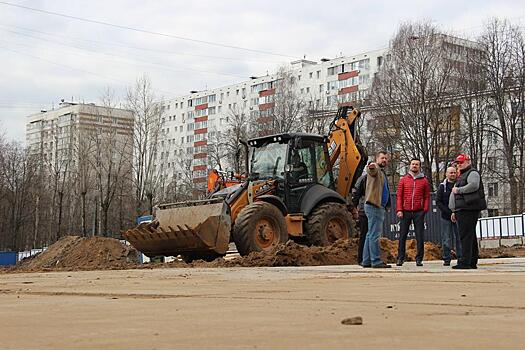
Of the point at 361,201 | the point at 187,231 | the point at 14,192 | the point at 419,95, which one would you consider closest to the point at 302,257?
the point at 361,201

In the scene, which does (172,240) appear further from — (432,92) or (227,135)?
(227,135)

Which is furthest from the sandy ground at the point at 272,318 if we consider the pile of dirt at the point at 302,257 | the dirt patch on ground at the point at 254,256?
the dirt patch on ground at the point at 254,256

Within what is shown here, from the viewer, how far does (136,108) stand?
53.6 meters

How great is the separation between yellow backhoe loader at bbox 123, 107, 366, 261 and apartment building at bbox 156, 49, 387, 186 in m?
48.6

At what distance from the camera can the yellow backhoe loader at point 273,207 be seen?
14.9 metres

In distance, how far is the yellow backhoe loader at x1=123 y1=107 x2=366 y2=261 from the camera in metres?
14.9

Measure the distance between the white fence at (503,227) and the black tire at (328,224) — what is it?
20.9 m

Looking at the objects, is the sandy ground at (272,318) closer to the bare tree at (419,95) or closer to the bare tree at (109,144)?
the bare tree at (419,95)

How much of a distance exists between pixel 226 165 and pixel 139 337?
2541 inches

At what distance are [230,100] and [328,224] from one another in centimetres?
8688

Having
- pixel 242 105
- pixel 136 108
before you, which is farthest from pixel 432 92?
pixel 242 105

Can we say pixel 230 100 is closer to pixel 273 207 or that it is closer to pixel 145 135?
pixel 145 135

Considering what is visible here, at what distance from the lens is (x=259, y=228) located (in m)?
15.2

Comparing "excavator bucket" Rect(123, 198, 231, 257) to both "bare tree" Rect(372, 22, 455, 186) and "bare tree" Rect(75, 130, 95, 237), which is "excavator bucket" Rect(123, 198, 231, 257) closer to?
"bare tree" Rect(372, 22, 455, 186)
